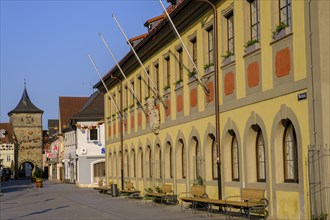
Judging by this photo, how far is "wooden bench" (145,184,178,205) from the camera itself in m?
28.4

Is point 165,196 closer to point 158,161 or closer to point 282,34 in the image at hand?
point 158,161

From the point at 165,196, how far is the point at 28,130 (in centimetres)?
10719

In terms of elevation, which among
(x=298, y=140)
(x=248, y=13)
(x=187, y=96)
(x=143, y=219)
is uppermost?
(x=248, y=13)

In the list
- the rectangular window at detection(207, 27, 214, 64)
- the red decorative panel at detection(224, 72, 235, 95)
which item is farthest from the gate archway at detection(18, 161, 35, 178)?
the red decorative panel at detection(224, 72, 235, 95)

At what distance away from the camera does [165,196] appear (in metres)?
28.4

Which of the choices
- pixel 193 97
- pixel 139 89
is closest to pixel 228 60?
pixel 193 97

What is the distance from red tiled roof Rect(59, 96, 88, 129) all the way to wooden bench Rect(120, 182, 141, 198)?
49.0 metres

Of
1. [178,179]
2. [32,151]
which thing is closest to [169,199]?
[178,179]

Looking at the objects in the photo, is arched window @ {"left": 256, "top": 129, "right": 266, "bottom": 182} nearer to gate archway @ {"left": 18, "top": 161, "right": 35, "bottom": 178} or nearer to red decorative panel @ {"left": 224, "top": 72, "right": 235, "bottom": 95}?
red decorative panel @ {"left": 224, "top": 72, "right": 235, "bottom": 95}

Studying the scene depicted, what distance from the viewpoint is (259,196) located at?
19.2 meters

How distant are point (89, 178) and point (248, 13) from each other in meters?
45.1

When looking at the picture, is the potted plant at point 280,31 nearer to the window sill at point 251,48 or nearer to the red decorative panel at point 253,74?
the window sill at point 251,48

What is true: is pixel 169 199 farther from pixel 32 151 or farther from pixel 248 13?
pixel 32 151

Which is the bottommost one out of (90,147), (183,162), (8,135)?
(183,162)
